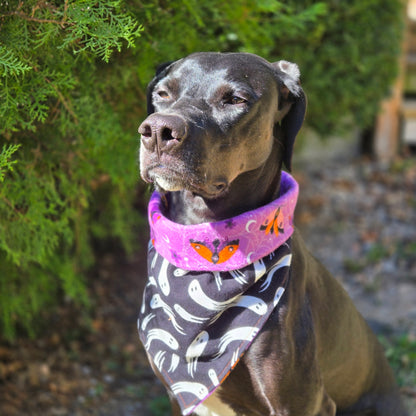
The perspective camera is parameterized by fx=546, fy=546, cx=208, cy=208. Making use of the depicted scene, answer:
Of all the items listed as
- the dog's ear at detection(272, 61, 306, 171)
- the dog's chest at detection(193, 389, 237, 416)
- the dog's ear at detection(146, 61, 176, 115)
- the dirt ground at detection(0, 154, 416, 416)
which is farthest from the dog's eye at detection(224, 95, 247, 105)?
the dirt ground at detection(0, 154, 416, 416)

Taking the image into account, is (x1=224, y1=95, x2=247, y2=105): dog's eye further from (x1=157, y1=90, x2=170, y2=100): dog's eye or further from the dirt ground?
the dirt ground

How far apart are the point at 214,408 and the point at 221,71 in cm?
136

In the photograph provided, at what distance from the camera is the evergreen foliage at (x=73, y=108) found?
200 centimetres

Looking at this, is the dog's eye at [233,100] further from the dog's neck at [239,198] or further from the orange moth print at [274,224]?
the orange moth print at [274,224]

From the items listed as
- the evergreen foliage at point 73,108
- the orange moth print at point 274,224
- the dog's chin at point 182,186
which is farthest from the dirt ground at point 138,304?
the dog's chin at point 182,186

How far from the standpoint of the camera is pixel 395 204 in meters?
5.76

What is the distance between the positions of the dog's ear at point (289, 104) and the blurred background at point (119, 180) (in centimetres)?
63

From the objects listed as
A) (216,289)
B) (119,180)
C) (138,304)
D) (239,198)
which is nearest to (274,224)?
(239,198)

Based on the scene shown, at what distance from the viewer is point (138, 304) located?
4.29m

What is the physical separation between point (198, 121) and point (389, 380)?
1734 mm

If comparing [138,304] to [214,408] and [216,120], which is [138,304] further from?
[216,120]

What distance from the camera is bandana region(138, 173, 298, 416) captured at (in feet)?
6.83


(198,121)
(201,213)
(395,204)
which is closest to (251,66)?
(198,121)

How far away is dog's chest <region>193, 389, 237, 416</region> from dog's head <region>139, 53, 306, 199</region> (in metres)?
0.84
